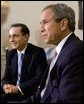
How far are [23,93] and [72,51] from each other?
37.6 inches

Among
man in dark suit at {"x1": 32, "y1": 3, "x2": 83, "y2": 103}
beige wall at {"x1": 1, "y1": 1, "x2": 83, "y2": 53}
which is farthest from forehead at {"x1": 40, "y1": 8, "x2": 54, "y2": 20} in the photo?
beige wall at {"x1": 1, "y1": 1, "x2": 83, "y2": 53}

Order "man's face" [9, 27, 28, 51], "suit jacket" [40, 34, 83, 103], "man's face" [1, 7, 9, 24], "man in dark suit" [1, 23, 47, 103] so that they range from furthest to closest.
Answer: "man's face" [1, 7, 9, 24] < "man's face" [9, 27, 28, 51] < "man in dark suit" [1, 23, 47, 103] < "suit jacket" [40, 34, 83, 103]

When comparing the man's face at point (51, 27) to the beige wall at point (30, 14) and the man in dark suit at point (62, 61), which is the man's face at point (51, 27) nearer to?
the man in dark suit at point (62, 61)

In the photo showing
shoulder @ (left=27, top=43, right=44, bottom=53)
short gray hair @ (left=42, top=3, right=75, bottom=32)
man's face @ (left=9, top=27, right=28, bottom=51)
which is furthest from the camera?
man's face @ (left=9, top=27, right=28, bottom=51)

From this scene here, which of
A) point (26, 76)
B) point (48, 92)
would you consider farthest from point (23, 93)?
point (48, 92)

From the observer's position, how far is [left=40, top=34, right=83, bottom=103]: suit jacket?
1480mm

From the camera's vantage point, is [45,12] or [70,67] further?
[45,12]

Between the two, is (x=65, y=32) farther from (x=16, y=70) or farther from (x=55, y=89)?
(x=16, y=70)

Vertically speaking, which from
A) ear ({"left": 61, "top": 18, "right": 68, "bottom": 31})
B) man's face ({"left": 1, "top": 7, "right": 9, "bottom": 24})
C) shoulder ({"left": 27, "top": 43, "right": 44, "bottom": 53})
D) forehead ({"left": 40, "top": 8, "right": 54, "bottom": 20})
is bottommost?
shoulder ({"left": 27, "top": 43, "right": 44, "bottom": 53})

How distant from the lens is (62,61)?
1568mm

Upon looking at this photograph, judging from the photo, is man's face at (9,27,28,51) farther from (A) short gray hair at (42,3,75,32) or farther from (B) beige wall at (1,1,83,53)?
(A) short gray hair at (42,3,75,32)

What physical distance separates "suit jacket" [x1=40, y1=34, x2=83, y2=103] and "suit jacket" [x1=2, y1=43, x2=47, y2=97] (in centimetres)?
72

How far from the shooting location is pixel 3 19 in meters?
3.32

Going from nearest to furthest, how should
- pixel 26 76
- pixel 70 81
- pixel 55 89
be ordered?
pixel 70 81
pixel 55 89
pixel 26 76
